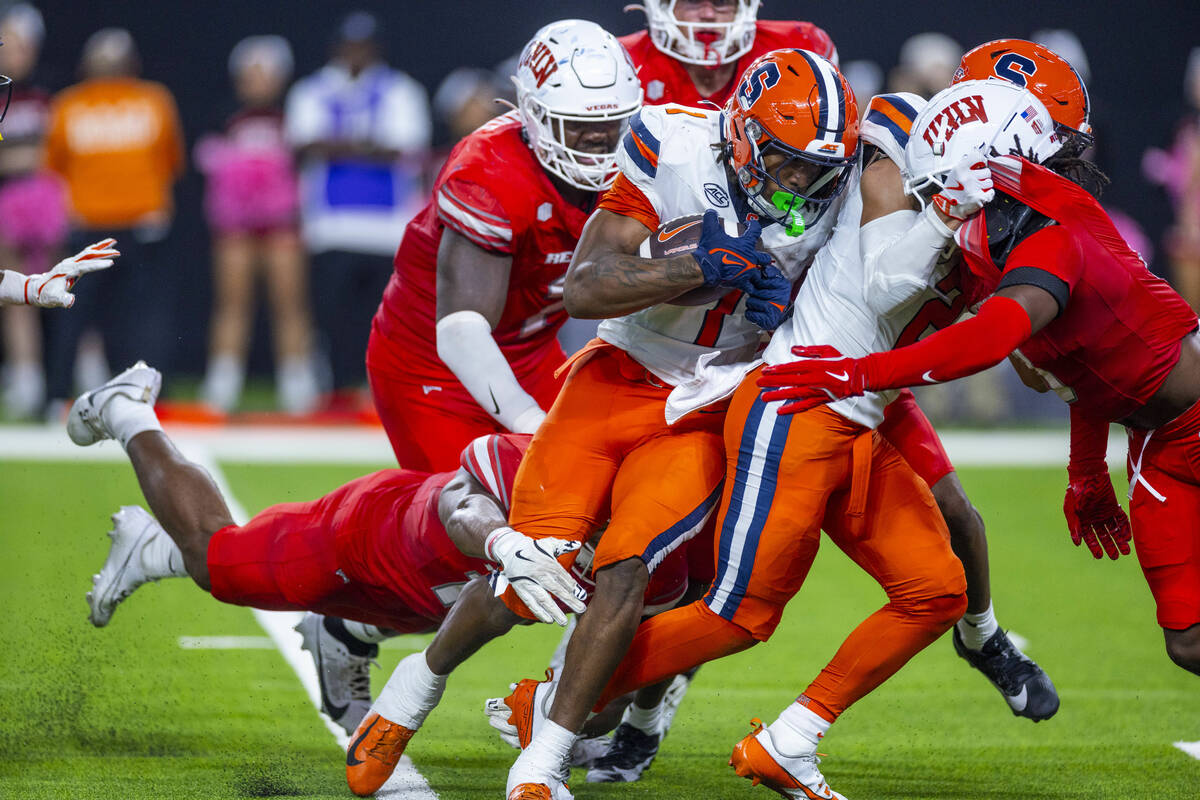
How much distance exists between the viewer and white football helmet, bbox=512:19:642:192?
425cm

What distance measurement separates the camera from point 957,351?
10.5 feet

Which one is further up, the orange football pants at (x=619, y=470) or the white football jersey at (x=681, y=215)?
the white football jersey at (x=681, y=215)

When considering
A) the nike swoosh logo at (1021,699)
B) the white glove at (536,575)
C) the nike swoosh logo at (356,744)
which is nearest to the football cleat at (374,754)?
the nike swoosh logo at (356,744)

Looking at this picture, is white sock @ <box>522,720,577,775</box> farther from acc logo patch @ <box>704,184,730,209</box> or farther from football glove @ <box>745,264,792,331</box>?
acc logo patch @ <box>704,184,730,209</box>

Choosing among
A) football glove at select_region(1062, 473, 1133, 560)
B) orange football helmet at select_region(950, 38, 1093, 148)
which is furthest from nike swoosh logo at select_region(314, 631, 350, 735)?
orange football helmet at select_region(950, 38, 1093, 148)

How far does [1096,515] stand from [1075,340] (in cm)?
69

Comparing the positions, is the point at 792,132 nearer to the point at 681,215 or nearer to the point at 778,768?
the point at 681,215

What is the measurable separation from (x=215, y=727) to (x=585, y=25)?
219 cm

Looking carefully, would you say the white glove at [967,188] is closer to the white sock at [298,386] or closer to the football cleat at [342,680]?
the football cleat at [342,680]

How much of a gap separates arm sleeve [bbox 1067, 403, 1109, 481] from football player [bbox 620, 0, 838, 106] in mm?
1357

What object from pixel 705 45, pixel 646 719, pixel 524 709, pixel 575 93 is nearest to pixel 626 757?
pixel 646 719

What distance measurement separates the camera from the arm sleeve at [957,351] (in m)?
3.19

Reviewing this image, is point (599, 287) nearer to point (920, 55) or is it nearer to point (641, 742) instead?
point (641, 742)

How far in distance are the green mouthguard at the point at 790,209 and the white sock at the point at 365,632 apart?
157 cm
